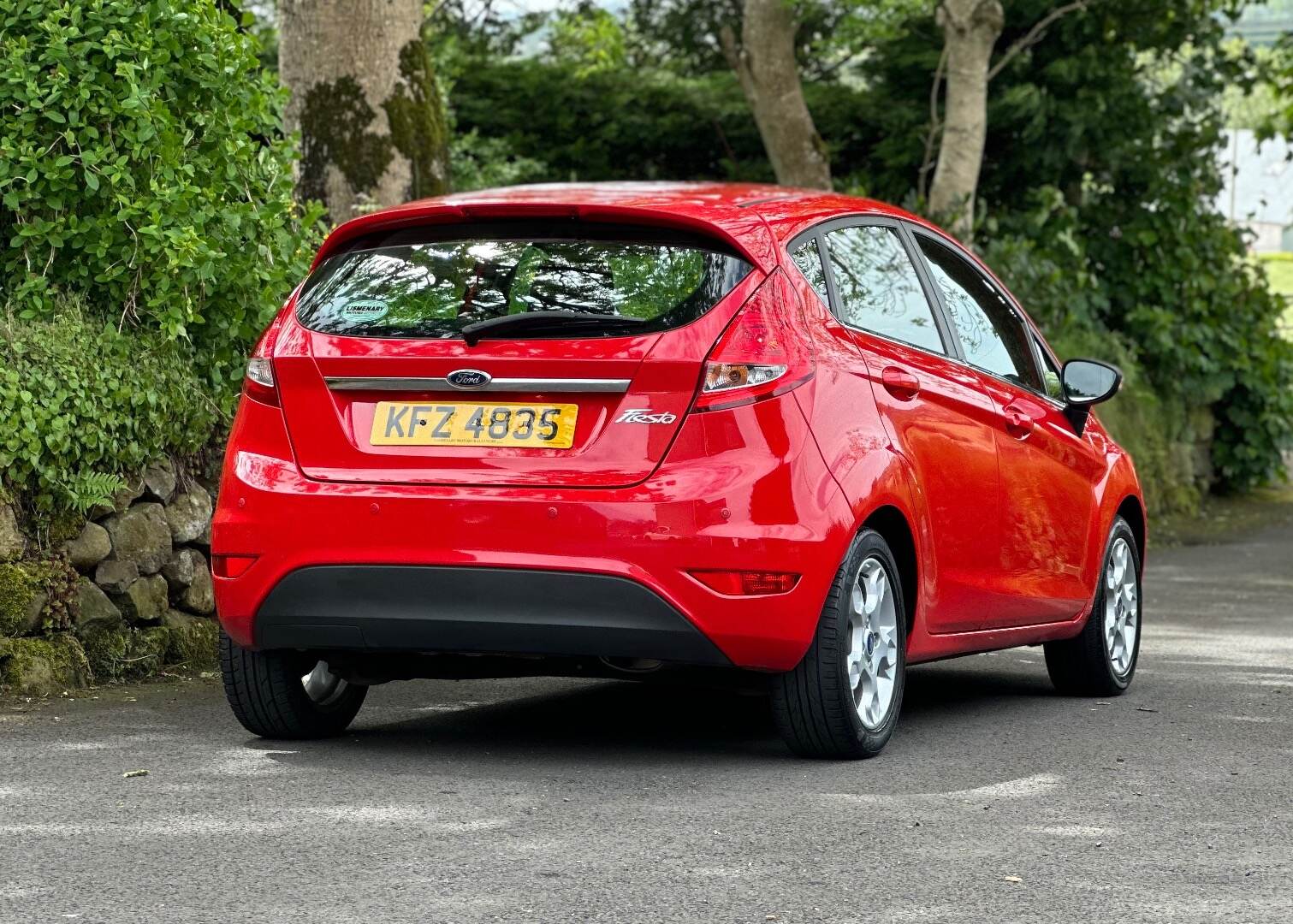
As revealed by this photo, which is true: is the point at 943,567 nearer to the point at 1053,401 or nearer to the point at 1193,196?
the point at 1053,401

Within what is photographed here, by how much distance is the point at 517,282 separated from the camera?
5816 millimetres

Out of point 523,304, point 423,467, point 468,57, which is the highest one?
point 468,57

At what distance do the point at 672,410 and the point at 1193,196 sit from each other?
14.5m

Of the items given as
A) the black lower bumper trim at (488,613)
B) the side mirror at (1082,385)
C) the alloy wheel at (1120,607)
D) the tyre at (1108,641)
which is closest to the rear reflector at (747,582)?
the black lower bumper trim at (488,613)

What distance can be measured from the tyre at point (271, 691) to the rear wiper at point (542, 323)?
1211 millimetres

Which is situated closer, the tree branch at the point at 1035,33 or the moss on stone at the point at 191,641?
the moss on stone at the point at 191,641

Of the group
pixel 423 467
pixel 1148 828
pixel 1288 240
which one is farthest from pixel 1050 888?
pixel 1288 240

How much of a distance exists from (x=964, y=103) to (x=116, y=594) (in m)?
10.6

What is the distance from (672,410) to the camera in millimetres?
5473

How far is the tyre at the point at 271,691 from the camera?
6.15 meters

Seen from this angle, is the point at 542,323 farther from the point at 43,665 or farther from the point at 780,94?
the point at 780,94

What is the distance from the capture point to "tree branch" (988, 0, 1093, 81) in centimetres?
1748

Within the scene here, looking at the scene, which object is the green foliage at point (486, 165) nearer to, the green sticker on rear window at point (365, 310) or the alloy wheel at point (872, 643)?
the green sticker on rear window at point (365, 310)

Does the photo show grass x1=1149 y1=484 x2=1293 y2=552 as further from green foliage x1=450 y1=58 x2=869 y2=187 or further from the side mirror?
the side mirror
